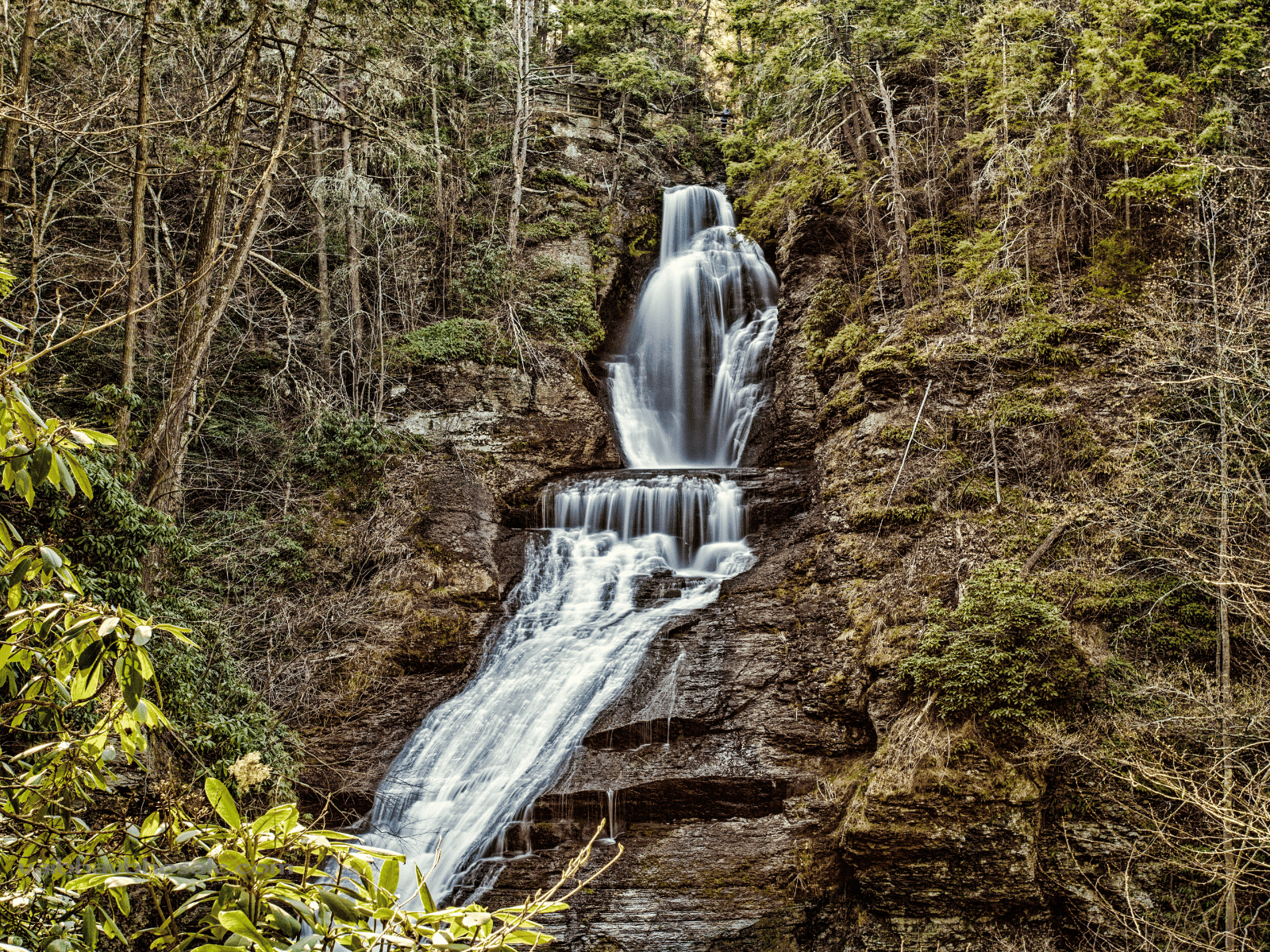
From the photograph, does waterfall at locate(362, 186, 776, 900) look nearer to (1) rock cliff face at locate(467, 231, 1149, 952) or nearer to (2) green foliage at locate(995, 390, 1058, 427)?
(1) rock cliff face at locate(467, 231, 1149, 952)

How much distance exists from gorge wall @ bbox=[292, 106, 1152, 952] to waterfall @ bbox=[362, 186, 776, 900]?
405mm

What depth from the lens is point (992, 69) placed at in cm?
1407

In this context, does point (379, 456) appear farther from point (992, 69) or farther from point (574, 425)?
point (992, 69)

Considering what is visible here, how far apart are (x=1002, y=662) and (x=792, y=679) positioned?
8.89ft

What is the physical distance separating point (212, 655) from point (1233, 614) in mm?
12159

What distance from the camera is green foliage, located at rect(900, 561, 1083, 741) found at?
27.8 ft

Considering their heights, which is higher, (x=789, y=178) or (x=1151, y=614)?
(x=789, y=178)

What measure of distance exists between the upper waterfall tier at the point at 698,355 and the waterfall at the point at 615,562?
40mm

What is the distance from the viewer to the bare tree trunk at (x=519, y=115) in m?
19.1

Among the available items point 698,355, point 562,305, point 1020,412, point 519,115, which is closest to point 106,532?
point 1020,412

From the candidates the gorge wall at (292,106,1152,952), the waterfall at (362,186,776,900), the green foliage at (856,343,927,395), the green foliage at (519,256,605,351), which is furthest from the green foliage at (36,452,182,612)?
the green foliage at (519,256,605,351)

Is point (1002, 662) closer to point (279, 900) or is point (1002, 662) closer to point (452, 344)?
point (279, 900)

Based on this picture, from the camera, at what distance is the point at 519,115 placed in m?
19.8

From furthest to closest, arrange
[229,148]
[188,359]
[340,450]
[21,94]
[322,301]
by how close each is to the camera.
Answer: [322,301] < [340,450] < [229,148] < [188,359] < [21,94]
